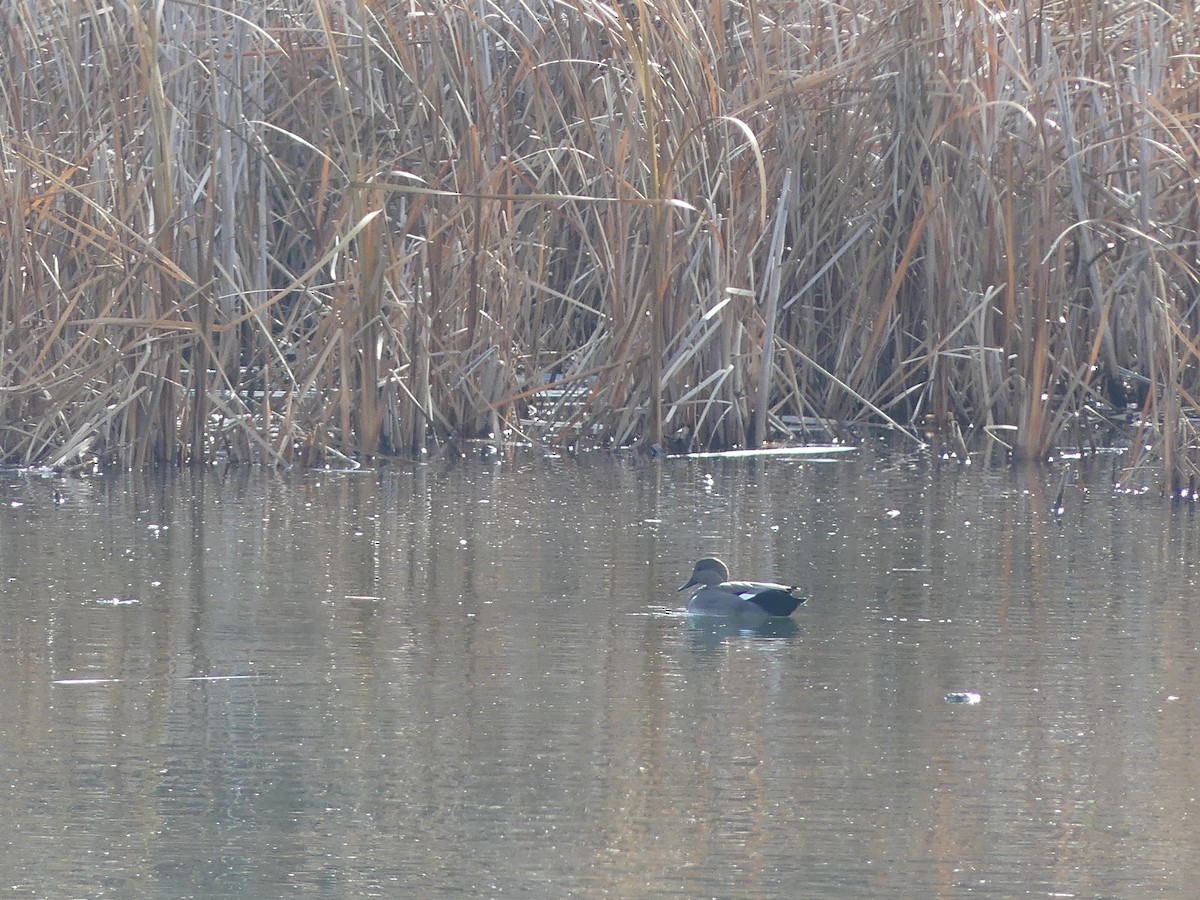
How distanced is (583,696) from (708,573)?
1.15 m

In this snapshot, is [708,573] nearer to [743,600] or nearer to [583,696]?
[743,600]


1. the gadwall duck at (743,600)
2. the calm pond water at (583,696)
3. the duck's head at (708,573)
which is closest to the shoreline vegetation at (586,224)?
the calm pond water at (583,696)

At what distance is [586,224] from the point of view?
8.78 m

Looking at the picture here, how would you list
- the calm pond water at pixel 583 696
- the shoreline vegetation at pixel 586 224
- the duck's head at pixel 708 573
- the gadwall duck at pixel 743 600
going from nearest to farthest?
the calm pond water at pixel 583 696 < the gadwall duck at pixel 743 600 < the duck's head at pixel 708 573 < the shoreline vegetation at pixel 586 224

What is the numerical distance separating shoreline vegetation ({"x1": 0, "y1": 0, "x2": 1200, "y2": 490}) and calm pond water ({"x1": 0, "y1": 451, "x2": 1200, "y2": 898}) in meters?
0.70

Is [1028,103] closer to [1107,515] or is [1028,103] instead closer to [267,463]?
[1107,515]

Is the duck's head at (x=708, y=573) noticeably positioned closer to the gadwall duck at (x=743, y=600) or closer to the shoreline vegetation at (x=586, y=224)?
the gadwall duck at (x=743, y=600)

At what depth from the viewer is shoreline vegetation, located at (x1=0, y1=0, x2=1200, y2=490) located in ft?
25.6

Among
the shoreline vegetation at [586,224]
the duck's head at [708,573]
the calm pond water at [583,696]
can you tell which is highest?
the shoreline vegetation at [586,224]

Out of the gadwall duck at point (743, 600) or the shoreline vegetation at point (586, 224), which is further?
the shoreline vegetation at point (586, 224)

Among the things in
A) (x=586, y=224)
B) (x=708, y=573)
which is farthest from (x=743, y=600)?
(x=586, y=224)

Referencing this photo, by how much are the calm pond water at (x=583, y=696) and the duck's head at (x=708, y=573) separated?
8 cm

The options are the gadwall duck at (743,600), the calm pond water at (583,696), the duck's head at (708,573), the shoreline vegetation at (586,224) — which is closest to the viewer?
the calm pond water at (583,696)

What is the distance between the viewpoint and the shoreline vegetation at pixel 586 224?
308 inches
